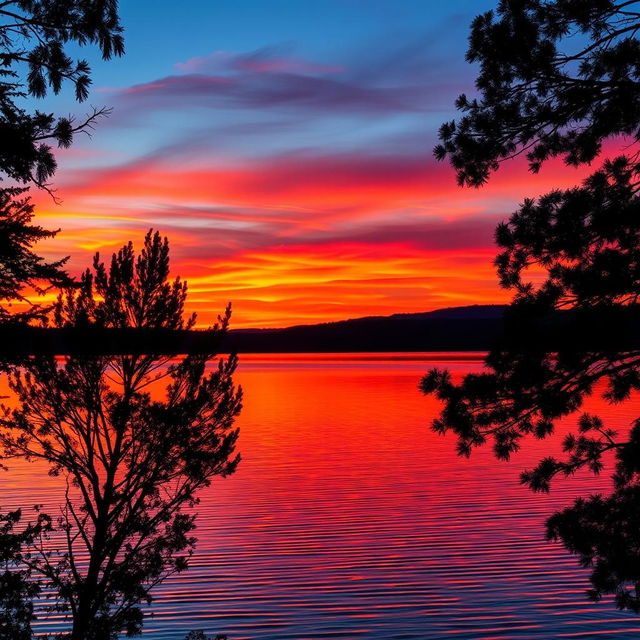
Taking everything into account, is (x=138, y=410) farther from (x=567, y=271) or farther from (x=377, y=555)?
(x=567, y=271)

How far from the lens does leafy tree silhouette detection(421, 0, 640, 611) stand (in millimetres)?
10828

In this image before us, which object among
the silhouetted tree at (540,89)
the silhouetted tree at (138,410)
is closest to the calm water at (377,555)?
the silhouetted tree at (138,410)

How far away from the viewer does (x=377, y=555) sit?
22000mm

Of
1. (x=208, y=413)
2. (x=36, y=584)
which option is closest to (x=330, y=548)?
(x=208, y=413)

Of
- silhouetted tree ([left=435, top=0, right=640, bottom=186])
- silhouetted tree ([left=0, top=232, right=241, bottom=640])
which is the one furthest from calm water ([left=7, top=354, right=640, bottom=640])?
silhouetted tree ([left=435, top=0, right=640, bottom=186])

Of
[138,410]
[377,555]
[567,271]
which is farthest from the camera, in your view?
[377,555]

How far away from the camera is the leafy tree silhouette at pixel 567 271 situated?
35.5 feet

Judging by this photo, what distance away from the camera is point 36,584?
1619 cm

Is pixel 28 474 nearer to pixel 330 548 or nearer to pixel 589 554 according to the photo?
pixel 330 548

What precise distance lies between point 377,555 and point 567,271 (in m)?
13.1

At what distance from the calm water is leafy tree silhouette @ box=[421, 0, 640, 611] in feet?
17.7

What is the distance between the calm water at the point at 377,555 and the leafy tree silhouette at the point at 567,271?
17.7 ft

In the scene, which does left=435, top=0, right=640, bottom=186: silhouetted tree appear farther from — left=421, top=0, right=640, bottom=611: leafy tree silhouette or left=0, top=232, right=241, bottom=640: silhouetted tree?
left=0, top=232, right=241, bottom=640: silhouetted tree

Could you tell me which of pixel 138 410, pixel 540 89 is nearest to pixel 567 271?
pixel 540 89
